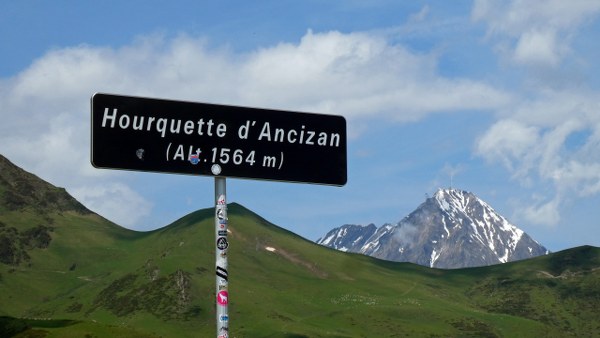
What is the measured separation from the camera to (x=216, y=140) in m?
15.4

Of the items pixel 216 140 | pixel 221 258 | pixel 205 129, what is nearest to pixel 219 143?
pixel 216 140

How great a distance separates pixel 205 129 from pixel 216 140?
271 millimetres

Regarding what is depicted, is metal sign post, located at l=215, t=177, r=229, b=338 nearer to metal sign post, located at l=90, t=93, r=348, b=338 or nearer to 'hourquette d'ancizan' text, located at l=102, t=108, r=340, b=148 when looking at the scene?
metal sign post, located at l=90, t=93, r=348, b=338

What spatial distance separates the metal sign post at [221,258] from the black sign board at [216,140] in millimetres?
365

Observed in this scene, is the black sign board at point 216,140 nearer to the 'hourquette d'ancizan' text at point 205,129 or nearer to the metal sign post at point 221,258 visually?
the 'hourquette d'ancizan' text at point 205,129

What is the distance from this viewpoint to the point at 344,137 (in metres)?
16.2

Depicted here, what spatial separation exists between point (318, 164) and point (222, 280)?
Answer: 268 cm

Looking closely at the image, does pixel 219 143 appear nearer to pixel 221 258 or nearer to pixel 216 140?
pixel 216 140

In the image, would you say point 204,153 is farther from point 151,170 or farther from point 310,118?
point 310,118

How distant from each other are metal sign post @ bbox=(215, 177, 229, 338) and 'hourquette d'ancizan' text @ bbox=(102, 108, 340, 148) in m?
0.91

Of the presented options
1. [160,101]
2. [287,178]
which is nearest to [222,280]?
[287,178]

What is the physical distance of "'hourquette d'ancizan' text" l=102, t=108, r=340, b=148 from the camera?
15.0 metres

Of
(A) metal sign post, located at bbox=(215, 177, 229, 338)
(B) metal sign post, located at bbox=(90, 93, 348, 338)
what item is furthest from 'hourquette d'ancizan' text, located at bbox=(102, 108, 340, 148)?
(A) metal sign post, located at bbox=(215, 177, 229, 338)

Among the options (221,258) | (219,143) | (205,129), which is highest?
(205,129)
